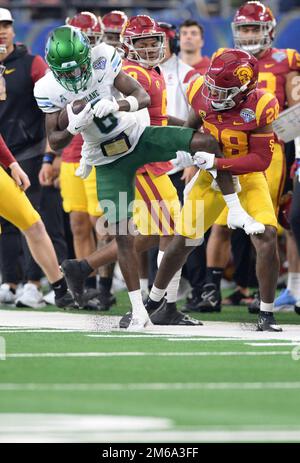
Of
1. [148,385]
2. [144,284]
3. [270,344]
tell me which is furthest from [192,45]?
[148,385]

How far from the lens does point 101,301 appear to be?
391 inches

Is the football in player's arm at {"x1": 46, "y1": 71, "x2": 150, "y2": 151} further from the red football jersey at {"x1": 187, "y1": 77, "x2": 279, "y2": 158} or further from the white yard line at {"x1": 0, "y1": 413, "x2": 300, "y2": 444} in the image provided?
the white yard line at {"x1": 0, "y1": 413, "x2": 300, "y2": 444}

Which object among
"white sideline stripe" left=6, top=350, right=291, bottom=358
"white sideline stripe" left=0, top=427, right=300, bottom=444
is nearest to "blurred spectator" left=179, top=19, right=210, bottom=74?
"white sideline stripe" left=6, top=350, right=291, bottom=358

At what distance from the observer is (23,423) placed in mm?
4844

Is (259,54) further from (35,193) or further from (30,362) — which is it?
(30,362)

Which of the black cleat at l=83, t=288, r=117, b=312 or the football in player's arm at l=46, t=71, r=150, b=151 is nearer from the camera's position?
the football in player's arm at l=46, t=71, r=150, b=151

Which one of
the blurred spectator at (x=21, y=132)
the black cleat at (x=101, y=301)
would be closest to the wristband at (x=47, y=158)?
the blurred spectator at (x=21, y=132)

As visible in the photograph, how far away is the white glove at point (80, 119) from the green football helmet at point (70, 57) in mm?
184

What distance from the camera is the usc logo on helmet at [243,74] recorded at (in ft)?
26.0

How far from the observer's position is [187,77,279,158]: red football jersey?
8070 mm

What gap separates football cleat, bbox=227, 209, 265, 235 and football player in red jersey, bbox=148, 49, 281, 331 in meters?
0.09

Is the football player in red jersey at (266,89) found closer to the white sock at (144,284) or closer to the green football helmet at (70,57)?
the white sock at (144,284)

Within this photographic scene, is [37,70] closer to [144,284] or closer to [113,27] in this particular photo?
[113,27]

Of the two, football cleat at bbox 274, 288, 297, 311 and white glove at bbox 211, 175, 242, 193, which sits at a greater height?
white glove at bbox 211, 175, 242, 193
